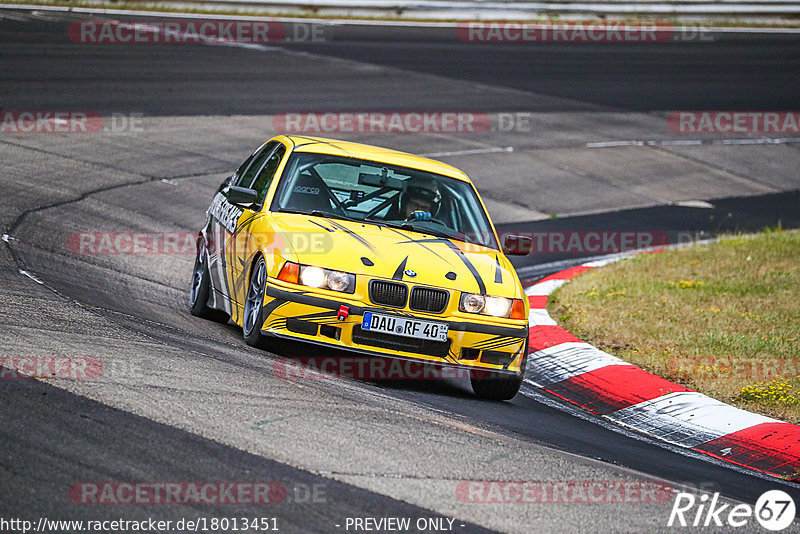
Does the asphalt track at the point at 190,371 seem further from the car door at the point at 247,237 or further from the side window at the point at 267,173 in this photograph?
the side window at the point at 267,173

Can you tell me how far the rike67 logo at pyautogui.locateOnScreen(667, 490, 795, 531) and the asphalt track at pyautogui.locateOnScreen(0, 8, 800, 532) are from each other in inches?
5.5

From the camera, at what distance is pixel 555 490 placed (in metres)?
5.03

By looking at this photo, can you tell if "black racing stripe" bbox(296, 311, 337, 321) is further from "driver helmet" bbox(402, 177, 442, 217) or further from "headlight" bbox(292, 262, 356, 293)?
"driver helmet" bbox(402, 177, 442, 217)

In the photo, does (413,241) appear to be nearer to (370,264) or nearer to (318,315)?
(370,264)

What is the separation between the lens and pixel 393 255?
7.25 m

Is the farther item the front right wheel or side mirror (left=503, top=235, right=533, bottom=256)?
side mirror (left=503, top=235, right=533, bottom=256)

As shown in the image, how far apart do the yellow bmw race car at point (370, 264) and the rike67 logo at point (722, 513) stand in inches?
88.2

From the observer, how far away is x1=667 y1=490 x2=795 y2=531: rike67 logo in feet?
16.1

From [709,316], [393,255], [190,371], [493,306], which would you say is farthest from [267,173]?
[709,316]

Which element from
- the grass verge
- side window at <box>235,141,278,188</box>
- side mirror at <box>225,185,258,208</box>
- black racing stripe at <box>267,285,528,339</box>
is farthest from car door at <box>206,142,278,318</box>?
the grass verge

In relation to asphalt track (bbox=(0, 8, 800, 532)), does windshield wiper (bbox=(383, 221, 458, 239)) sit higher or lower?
higher

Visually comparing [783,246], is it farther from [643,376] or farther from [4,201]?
[4,201]

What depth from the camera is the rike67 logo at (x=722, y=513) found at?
489 cm

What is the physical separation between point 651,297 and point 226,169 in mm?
6621
